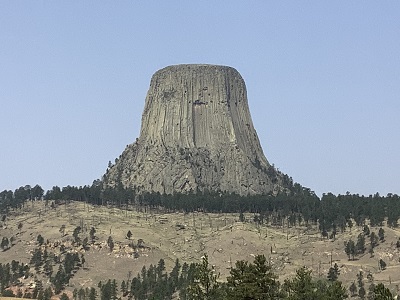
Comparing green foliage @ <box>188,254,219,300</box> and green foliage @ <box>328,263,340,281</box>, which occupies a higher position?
green foliage @ <box>188,254,219,300</box>

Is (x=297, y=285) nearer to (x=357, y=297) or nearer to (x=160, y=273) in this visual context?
(x=357, y=297)

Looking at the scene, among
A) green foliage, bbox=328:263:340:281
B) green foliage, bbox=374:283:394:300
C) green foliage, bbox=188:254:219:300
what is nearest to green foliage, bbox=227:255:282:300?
green foliage, bbox=188:254:219:300

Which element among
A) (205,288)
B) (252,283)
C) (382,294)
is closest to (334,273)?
(205,288)

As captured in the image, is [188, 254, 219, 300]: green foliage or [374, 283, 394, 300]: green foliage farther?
[188, 254, 219, 300]: green foliage

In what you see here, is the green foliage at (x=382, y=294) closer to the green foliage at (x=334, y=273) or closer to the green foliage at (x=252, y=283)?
the green foliage at (x=252, y=283)

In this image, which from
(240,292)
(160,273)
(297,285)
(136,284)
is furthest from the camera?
(160,273)

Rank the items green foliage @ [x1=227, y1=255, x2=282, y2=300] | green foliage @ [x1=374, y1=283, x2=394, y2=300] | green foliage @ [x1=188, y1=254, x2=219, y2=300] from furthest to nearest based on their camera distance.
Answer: green foliage @ [x1=188, y1=254, x2=219, y2=300] → green foliage @ [x1=227, y1=255, x2=282, y2=300] → green foliage @ [x1=374, y1=283, x2=394, y2=300]

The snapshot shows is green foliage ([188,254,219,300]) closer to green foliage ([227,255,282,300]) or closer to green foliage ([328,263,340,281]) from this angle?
green foliage ([227,255,282,300])

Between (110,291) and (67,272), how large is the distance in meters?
Answer: 35.2

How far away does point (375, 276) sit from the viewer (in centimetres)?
18350

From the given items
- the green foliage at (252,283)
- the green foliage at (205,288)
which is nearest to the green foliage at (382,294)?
the green foliage at (252,283)

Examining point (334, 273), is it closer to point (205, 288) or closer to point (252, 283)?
point (205, 288)

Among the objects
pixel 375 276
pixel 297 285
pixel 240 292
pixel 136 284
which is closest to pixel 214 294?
pixel 240 292

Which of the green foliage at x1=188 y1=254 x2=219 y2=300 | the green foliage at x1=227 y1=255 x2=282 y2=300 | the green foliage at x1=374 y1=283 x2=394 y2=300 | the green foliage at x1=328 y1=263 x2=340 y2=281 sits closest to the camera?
the green foliage at x1=374 y1=283 x2=394 y2=300
